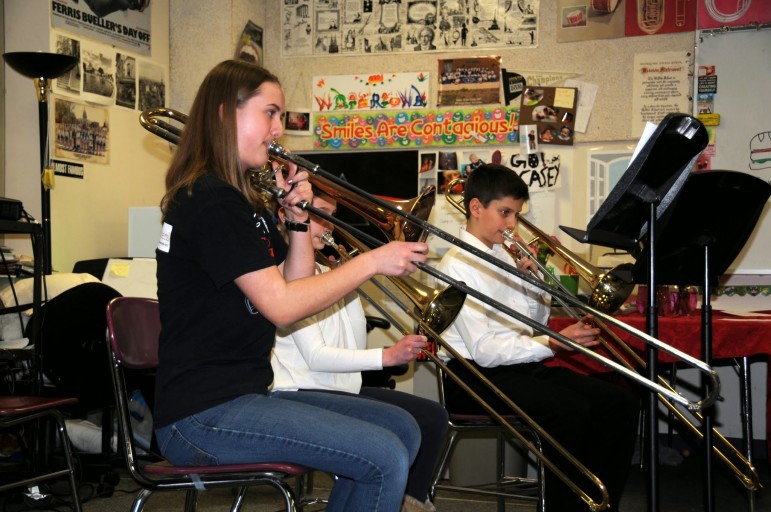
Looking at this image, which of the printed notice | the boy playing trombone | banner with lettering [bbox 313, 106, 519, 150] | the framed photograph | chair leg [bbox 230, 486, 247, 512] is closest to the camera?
chair leg [bbox 230, 486, 247, 512]

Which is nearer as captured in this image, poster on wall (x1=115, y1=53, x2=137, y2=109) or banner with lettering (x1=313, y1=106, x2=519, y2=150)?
poster on wall (x1=115, y1=53, x2=137, y2=109)

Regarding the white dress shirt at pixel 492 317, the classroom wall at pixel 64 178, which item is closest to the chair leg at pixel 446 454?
the white dress shirt at pixel 492 317

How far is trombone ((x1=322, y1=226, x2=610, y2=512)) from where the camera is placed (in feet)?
8.09

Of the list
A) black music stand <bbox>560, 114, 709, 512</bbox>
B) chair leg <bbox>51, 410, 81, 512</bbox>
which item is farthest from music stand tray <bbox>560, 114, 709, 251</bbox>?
chair leg <bbox>51, 410, 81, 512</bbox>

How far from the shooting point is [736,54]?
4.58 metres

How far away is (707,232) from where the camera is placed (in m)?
2.15

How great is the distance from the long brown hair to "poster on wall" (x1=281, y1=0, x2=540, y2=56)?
339 centimetres

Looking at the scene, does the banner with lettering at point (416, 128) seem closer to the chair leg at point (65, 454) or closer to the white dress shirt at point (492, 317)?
the white dress shirt at point (492, 317)

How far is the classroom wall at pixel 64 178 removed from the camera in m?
4.21

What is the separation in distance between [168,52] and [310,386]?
3.42 m

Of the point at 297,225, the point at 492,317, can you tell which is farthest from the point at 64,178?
the point at 297,225

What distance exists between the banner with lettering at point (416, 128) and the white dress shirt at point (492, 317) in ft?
5.84

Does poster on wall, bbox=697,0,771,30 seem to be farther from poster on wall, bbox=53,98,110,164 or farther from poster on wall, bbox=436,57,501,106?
poster on wall, bbox=53,98,110,164

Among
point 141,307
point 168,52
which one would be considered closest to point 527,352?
point 141,307
